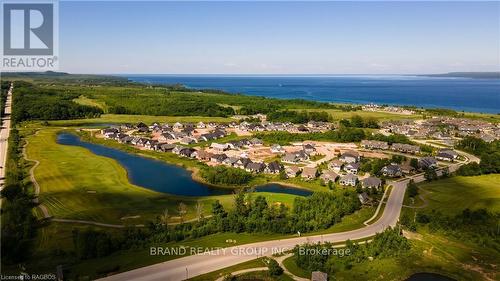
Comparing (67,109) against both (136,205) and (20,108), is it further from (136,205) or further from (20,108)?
(136,205)

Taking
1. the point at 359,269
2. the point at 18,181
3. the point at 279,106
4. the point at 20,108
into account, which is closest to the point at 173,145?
the point at 18,181

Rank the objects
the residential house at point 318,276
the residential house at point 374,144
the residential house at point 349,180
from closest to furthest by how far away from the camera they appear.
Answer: the residential house at point 318,276 → the residential house at point 349,180 → the residential house at point 374,144

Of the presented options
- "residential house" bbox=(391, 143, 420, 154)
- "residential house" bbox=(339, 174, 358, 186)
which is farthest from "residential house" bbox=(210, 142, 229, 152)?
"residential house" bbox=(391, 143, 420, 154)

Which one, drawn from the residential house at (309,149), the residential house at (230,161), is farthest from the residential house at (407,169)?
the residential house at (230,161)

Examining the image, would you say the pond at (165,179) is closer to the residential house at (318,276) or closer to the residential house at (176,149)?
the residential house at (176,149)

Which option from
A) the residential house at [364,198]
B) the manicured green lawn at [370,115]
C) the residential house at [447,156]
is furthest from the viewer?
the manicured green lawn at [370,115]

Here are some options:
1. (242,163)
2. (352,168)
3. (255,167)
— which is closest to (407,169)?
(352,168)

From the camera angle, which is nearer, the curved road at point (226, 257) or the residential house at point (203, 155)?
the curved road at point (226, 257)
